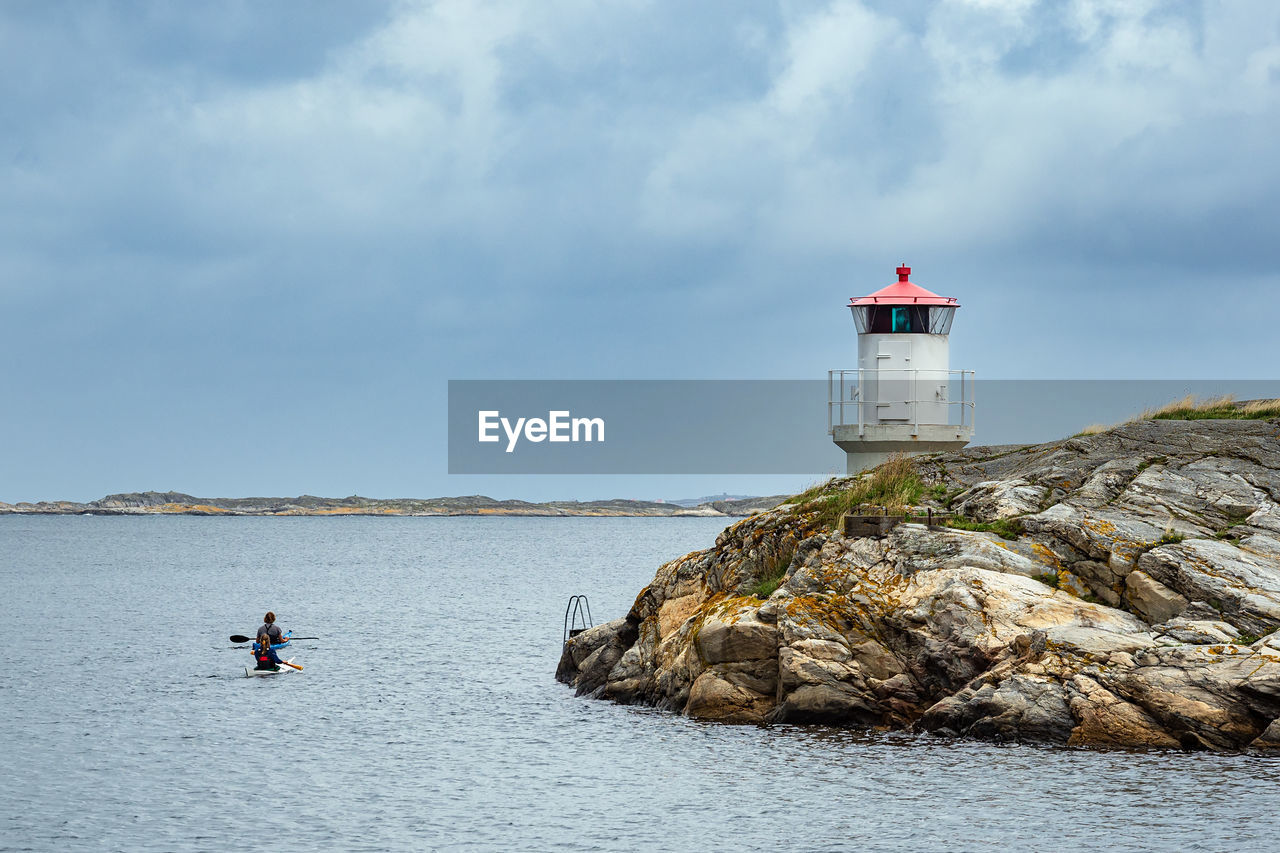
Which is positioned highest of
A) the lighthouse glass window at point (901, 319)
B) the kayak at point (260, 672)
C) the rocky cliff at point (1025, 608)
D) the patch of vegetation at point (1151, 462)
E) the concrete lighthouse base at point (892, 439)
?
the lighthouse glass window at point (901, 319)

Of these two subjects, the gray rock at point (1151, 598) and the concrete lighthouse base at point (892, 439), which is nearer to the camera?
the gray rock at point (1151, 598)

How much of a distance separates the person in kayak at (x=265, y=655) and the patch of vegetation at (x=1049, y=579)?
772 inches

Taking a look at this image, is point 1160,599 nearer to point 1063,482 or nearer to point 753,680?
point 1063,482

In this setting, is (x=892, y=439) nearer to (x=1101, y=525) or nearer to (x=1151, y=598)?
(x=1101, y=525)

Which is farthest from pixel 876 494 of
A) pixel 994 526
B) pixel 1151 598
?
pixel 1151 598

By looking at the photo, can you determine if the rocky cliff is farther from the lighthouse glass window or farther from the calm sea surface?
the lighthouse glass window

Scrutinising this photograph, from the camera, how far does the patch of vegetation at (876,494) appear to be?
26875 millimetres

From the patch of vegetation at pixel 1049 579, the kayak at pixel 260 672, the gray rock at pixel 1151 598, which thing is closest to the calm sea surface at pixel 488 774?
the kayak at pixel 260 672

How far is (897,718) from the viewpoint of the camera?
23.1 meters

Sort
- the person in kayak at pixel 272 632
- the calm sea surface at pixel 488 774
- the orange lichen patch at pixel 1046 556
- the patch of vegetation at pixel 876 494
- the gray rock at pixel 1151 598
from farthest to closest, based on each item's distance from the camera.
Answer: the person in kayak at pixel 272 632
the patch of vegetation at pixel 876 494
the orange lichen patch at pixel 1046 556
the gray rock at pixel 1151 598
the calm sea surface at pixel 488 774

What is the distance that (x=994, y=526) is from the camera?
25297 mm

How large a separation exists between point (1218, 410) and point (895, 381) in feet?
22.9

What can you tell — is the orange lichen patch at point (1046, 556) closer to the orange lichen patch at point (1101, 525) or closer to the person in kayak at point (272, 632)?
the orange lichen patch at point (1101, 525)

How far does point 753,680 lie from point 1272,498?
390 inches
